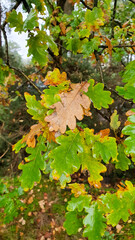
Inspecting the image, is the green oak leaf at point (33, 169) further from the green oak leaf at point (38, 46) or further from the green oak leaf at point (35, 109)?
the green oak leaf at point (38, 46)

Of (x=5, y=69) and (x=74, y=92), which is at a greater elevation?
(x=5, y=69)

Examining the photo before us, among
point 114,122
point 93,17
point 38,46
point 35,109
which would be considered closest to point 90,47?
point 93,17

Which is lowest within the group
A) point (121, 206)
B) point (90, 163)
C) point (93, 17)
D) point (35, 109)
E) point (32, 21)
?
point (121, 206)

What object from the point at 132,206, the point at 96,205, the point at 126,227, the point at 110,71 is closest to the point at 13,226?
the point at 126,227

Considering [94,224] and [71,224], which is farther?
[71,224]

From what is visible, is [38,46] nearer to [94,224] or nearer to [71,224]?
[94,224]

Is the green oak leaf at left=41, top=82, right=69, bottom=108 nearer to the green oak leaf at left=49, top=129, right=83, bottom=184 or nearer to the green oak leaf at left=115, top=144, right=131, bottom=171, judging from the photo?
the green oak leaf at left=49, top=129, right=83, bottom=184

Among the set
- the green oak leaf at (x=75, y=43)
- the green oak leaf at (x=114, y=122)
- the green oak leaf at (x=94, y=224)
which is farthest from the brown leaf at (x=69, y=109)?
the green oak leaf at (x=75, y=43)

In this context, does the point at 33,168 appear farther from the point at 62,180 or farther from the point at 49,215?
the point at 49,215
